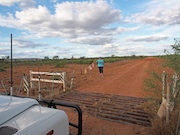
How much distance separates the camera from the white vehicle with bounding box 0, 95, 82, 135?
63.1 inches

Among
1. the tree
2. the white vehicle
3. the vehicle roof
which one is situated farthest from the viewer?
the tree

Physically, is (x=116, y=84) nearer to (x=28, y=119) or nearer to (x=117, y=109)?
(x=117, y=109)

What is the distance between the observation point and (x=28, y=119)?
1745mm

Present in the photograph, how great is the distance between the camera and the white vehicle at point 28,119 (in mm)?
1603

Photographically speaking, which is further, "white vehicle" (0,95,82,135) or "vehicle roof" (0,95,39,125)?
"vehicle roof" (0,95,39,125)

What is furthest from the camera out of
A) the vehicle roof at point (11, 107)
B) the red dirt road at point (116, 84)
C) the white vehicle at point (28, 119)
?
the red dirt road at point (116, 84)

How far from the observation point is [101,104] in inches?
305

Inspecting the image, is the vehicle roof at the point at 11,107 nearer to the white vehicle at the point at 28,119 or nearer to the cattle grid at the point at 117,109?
the white vehicle at the point at 28,119

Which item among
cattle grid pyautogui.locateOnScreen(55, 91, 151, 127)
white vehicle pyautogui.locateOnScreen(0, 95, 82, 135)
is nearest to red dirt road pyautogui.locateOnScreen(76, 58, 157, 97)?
cattle grid pyautogui.locateOnScreen(55, 91, 151, 127)

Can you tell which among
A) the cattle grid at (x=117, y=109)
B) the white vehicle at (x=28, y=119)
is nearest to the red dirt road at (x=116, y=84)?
the cattle grid at (x=117, y=109)

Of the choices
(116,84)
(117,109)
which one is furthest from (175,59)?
(116,84)

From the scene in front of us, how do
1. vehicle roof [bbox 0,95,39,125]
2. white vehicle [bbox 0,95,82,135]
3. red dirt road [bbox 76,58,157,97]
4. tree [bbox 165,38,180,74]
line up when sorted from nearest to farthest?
white vehicle [bbox 0,95,82,135] → vehicle roof [bbox 0,95,39,125] → tree [bbox 165,38,180,74] → red dirt road [bbox 76,58,157,97]

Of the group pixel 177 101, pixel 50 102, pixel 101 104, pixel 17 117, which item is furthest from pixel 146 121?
pixel 17 117

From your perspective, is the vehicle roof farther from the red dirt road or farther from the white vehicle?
the red dirt road
